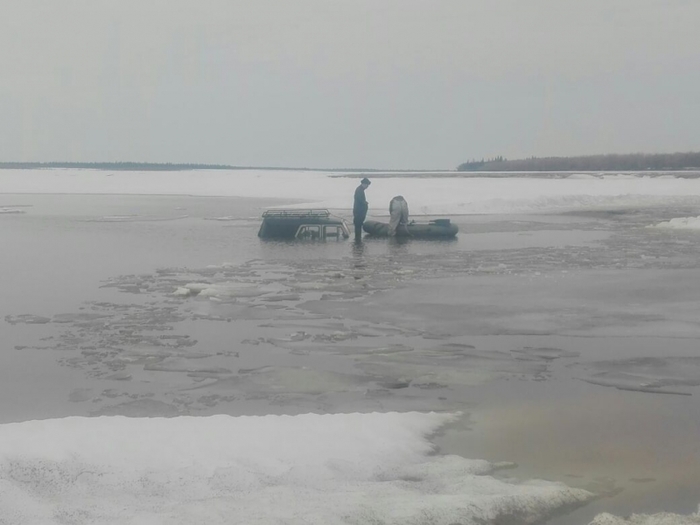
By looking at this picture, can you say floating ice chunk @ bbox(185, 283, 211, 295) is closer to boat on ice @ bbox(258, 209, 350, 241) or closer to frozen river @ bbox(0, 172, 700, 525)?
frozen river @ bbox(0, 172, 700, 525)

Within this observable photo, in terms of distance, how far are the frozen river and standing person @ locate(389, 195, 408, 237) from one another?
298 centimetres

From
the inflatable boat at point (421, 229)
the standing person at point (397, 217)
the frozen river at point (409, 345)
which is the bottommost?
the frozen river at point (409, 345)

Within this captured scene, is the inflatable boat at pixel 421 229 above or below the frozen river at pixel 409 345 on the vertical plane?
above

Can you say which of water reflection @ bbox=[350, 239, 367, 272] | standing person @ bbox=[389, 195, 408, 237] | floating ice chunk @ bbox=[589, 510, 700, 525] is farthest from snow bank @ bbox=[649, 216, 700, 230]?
floating ice chunk @ bbox=[589, 510, 700, 525]

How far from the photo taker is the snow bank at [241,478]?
449 centimetres

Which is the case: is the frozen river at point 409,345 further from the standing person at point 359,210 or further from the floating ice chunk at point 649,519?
the standing person at point 359,210

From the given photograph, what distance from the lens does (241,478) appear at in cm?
498

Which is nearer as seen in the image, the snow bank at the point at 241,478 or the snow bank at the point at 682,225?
the snow bank at the point at 241,478

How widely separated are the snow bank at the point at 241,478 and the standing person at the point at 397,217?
682 inches

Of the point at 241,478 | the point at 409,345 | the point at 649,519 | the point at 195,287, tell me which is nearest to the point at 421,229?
the point at 195,287

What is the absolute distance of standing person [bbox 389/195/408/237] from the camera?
2316 centimetres

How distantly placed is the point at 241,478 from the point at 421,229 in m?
18.9

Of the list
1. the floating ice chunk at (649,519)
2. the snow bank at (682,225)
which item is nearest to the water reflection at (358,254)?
the snow bank at (682,225)

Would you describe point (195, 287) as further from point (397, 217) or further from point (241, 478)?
point (397, 217)
